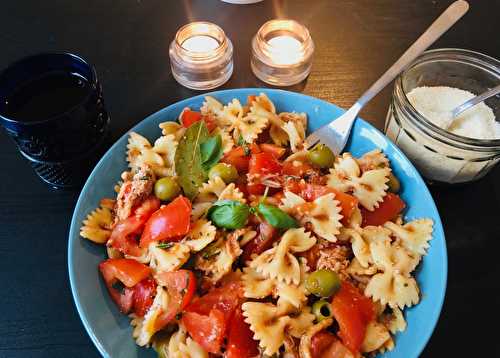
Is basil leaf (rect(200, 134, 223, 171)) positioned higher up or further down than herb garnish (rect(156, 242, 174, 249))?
higher up

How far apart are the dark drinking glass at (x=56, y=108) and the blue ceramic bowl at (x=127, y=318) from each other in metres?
0.19

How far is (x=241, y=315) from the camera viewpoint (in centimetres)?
194

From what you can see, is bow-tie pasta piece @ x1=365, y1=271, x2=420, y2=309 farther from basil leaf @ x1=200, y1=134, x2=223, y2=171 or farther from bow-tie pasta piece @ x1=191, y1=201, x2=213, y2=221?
basil leaf @ x1=200, y1=134, x2=223, y2=171

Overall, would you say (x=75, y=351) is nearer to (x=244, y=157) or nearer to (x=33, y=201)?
(x=33, y=201)

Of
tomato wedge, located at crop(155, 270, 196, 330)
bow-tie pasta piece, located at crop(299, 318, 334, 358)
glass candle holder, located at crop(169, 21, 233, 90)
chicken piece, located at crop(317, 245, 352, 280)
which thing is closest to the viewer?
bow-tie pasta piece, located at crop(299, 318, 334, 358)

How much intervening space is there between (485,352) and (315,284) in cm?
91

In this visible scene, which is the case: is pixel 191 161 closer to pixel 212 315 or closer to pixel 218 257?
pixel 218 257

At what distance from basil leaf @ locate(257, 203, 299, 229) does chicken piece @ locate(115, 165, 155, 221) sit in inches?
21.4

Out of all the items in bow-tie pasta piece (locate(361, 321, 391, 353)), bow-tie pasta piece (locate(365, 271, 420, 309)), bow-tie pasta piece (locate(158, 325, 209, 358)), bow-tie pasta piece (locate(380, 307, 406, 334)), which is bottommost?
bow-tie pasta piece (locate(380, 307, 406, 334))

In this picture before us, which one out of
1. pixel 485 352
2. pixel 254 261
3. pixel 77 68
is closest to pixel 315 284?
pixel 254 261

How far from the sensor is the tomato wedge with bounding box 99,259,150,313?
201cm

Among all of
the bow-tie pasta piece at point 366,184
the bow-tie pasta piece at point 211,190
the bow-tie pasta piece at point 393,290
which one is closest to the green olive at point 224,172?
the bow-tie pasta piece at point 211,190

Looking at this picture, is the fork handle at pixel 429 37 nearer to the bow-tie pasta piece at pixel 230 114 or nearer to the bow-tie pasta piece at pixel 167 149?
the bow-tie pasta piece at pixel 230 114

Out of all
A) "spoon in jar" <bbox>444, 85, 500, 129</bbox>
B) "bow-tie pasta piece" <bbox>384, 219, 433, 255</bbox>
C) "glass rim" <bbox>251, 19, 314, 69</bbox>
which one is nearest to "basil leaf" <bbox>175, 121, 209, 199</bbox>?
"glass rim" <bbox>251, 19, 314, 69</bbox>
